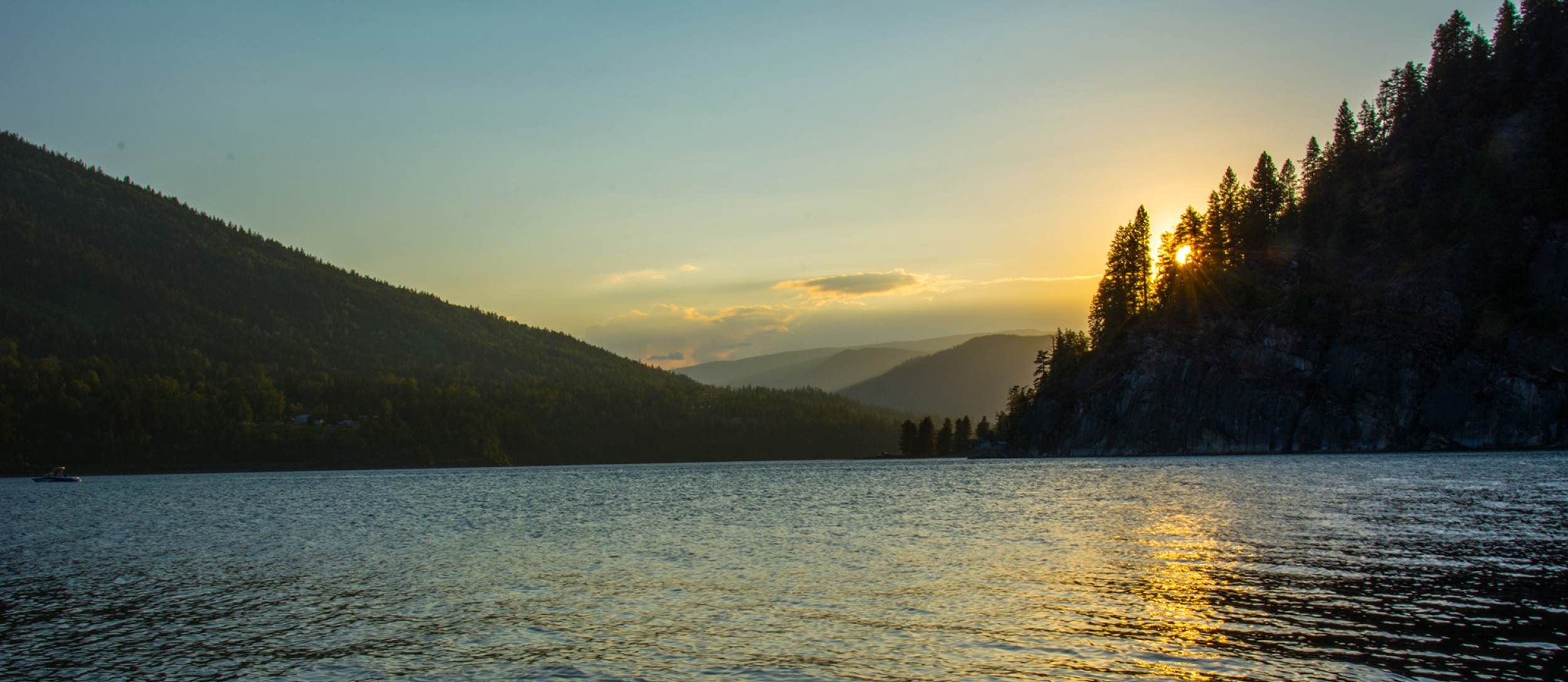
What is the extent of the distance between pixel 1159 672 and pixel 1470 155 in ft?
664

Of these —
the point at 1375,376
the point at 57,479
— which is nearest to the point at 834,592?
the point at 1375,376

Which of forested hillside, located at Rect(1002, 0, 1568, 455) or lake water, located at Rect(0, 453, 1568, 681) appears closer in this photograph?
lake water, located at Rect(0, 453, 1568, 681)

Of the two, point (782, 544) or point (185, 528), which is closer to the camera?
point (782, 544)

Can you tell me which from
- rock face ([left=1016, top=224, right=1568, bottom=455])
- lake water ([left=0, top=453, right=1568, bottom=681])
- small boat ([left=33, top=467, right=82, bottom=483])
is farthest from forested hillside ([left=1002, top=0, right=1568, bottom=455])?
small boat ([left=33, top=467, right=82, bottom=483])

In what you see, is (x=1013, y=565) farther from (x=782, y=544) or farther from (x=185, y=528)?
(x=185, y=528)

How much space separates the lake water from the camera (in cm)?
2656

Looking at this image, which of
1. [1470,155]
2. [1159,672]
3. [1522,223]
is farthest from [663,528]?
[1470,155]

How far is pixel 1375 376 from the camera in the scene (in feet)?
547

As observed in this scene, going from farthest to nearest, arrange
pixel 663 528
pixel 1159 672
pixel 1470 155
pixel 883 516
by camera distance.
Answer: pixel 1470 155
pixel 883 516
pixel 663 528
pixel 1159 672

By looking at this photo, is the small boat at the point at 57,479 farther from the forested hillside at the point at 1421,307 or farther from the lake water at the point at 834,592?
the forested hillside at the point at 1421,307

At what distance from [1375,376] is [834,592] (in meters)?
166

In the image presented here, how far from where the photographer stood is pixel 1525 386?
487 feet

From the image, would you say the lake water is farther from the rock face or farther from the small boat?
the small boat

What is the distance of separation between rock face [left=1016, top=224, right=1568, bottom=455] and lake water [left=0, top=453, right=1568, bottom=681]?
262 feet
